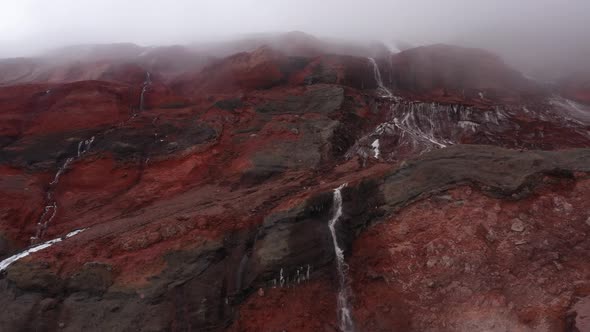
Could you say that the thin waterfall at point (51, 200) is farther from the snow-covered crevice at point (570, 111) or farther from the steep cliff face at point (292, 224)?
the snow-covered crevice at point (570, 111)

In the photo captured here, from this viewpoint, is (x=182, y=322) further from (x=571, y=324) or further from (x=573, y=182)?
(x=573, y=182)

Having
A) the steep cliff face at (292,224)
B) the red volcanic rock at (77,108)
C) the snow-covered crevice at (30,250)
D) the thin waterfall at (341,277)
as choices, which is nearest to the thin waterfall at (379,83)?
the steep cliff face at (292,224)

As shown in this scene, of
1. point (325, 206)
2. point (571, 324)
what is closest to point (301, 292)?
point (325, 206)

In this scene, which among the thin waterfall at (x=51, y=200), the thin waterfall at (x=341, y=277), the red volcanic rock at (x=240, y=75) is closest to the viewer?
the thin waterfall at (x=341, y=277)

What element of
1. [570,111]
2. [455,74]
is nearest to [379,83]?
[455,74]

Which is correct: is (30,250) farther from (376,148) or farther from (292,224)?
(376,148)

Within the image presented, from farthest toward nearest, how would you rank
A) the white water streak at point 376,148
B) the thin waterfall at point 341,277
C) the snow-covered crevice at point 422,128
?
the snow-covered crevice at point 422,128, the white water streak at point 376,148, the thin waterfall at point 341,277
